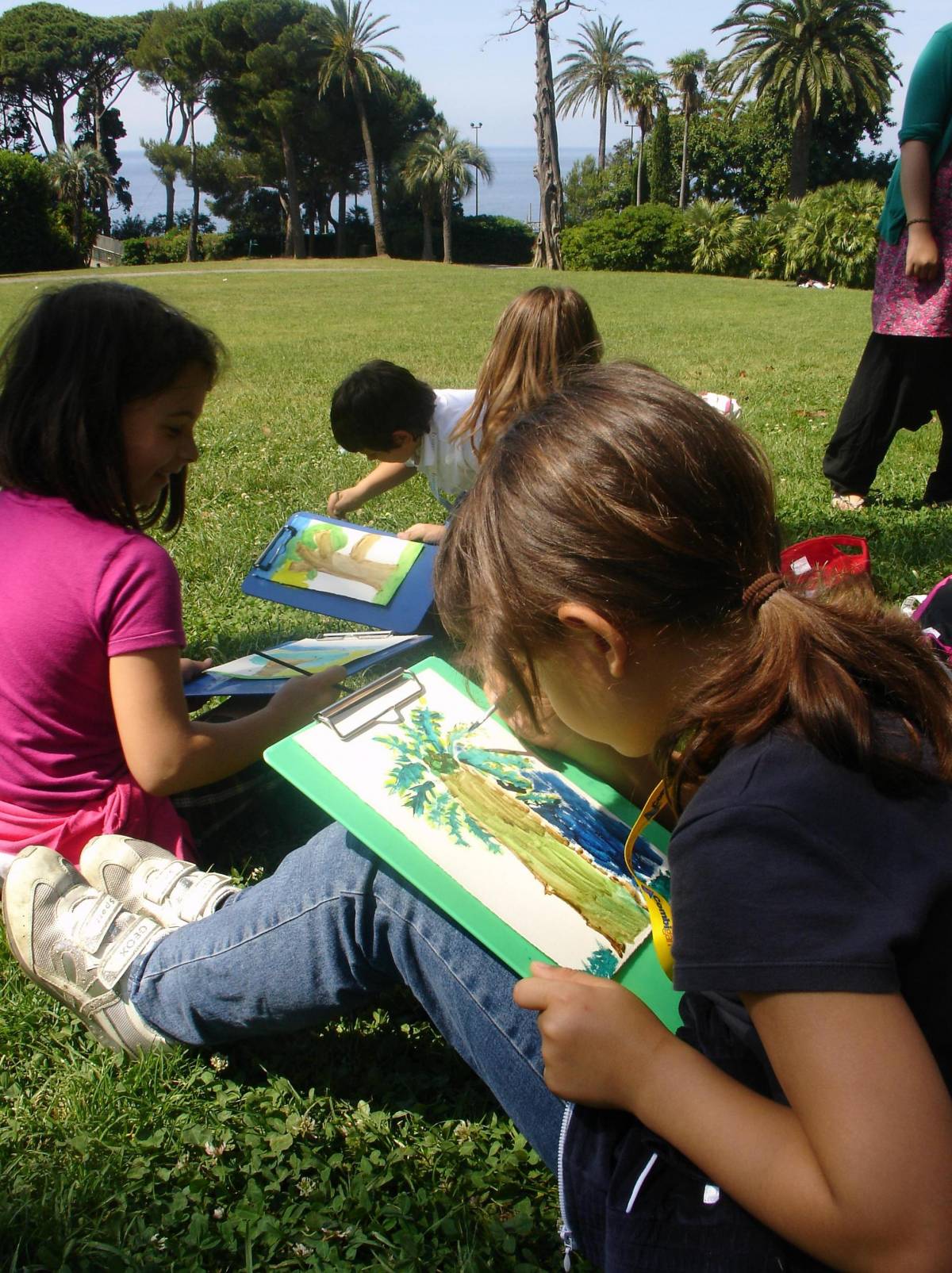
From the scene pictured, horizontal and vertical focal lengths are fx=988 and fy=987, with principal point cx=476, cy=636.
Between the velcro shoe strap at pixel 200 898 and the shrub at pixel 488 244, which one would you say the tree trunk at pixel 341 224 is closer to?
the shrub at pixel 488 244

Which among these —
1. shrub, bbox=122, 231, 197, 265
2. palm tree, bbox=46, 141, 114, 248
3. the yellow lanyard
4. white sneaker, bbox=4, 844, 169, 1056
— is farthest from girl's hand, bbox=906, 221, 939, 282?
shrub, bbox=122, 231, 197, 265

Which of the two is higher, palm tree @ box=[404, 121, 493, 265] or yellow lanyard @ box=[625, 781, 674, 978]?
palm tree @ box=[404, 121, 493, 265]

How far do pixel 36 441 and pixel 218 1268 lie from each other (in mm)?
1421

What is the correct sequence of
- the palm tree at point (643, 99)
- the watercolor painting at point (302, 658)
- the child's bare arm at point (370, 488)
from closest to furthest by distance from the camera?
the watercolor painting at point (302, 658) < the child's bare arm at point (370, 488) < the palm tree at point (643, 99)

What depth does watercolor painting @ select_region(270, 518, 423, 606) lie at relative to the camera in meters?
2.80

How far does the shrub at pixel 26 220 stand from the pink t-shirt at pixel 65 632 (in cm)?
3372

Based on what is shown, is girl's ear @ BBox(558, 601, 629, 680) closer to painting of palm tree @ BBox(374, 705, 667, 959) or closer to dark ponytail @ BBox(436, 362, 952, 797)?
dark ponytail @ BBox(436, 362, 952, 797)

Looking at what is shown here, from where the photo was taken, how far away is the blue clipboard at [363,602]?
2.73m

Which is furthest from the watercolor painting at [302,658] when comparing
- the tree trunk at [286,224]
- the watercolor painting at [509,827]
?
the tree trunk at [286,224]

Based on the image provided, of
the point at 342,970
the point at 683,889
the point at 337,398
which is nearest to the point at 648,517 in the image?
the point at 683,889

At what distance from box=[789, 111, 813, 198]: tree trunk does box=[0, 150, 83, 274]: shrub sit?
80.6ft

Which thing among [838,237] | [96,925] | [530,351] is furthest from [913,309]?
[838,237]

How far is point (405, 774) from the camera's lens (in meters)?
1.59

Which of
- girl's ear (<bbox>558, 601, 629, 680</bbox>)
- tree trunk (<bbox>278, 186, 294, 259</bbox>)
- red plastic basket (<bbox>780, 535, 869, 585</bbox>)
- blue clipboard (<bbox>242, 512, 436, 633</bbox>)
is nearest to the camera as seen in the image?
girl's ear (<bbox>558, 601, 629, 680</bbox>)
